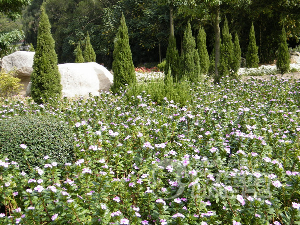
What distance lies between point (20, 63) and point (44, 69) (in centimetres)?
391

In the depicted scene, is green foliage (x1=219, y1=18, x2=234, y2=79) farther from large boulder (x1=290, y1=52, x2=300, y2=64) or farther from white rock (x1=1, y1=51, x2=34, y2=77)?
large boulder (x1=290, y1=52, x2=300, y2=64)

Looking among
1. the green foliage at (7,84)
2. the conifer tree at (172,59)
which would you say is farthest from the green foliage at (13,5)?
the conifer tree at (172,59)

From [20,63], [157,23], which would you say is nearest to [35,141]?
[20,63]

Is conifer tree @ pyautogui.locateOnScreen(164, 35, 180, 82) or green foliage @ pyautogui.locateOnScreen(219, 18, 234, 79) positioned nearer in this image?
green foliage @ pyautogui.locateOnScreen(219, 18, 234, 79)

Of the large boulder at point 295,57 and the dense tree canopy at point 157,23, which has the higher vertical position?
the dense tree canopy at point 157,23

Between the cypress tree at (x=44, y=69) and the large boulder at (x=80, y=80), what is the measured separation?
3.69 feet

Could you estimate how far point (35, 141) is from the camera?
3293mm

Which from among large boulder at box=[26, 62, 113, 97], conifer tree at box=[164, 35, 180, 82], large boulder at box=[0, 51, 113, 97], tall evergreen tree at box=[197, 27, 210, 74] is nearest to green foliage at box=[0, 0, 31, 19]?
large boulder at box=[0, 51, 113, 97]

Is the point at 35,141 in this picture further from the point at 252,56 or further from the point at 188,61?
the point at 252,56

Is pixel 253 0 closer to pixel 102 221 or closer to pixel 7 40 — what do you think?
pixel 7 40

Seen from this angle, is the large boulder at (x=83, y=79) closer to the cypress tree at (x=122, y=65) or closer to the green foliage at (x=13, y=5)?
the cypress tree at (x=122, y=65)

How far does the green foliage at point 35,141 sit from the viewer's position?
10.5 ft

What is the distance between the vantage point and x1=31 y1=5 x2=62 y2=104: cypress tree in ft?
25.0

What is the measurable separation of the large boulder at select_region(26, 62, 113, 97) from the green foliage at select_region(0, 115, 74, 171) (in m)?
5.34
